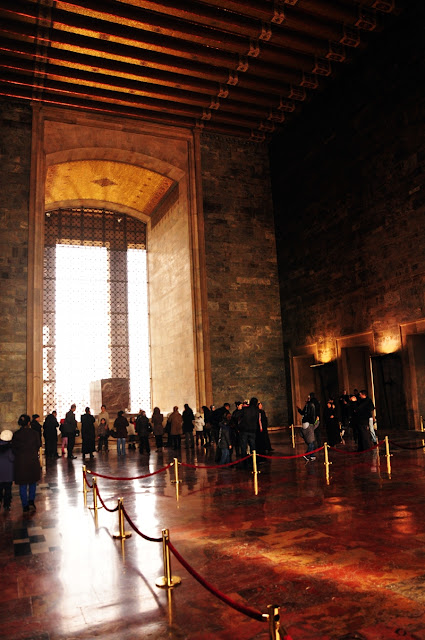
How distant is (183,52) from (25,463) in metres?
12.7

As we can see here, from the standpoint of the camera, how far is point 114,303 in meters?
22.4

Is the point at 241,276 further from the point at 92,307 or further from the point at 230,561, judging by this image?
the point at 230,561

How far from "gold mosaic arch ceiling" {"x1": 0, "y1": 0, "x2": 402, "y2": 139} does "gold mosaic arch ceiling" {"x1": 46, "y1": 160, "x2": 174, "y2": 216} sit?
7.56 ft

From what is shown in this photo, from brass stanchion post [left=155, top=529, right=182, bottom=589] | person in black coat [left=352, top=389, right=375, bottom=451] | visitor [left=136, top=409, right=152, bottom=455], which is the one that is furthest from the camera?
visitor [left=136, top=409, right=152, bottom=455]

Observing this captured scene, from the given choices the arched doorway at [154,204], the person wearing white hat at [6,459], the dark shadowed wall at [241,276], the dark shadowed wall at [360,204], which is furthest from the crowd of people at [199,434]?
the dark shadowed wall at [360,204]

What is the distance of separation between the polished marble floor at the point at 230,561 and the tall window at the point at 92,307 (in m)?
13.8

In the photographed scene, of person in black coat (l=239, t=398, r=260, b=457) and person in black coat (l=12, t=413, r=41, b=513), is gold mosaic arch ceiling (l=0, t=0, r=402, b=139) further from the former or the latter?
person in black coat (l=12, t=413, r=41, b=513)

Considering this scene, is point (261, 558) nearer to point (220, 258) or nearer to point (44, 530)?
point (44, 530)

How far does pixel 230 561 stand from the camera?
4297 millimetres

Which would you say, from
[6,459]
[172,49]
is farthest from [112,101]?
[6,459]

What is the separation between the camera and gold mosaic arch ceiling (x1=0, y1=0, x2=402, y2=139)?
1334cm

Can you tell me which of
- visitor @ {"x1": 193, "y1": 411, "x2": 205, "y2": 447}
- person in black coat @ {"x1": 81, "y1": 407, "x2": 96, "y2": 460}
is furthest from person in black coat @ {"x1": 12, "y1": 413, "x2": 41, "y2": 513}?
visitor @ {"x1": 193, "y1": 411, "x2": 205, "y2": 447}

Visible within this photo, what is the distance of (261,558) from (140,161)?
1650cm

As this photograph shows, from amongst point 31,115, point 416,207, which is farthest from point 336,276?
point 31,115
